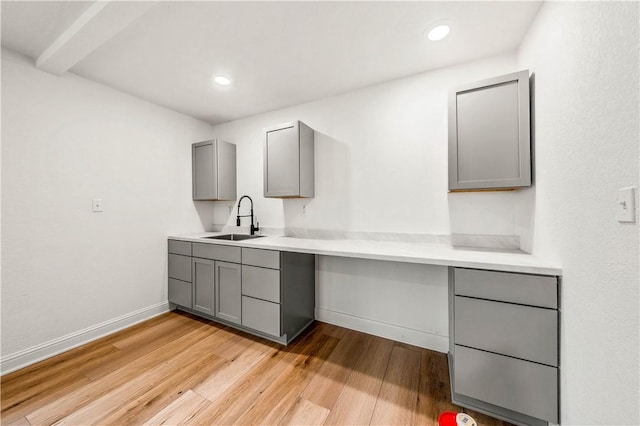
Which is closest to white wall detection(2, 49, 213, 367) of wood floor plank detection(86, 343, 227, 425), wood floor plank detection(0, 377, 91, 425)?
wood floor plank detection(0, 377, 91, 425)

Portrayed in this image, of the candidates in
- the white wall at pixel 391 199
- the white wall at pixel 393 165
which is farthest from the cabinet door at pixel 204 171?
the white wall at pixel 391 199

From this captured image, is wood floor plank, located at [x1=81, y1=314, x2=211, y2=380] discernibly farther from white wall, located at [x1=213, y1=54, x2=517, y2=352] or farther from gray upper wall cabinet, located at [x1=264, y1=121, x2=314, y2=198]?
gray upper wall cabinet, located at [x1=264, y1=121, x2=314, y2=198]

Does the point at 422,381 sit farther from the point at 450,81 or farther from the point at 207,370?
the point at 450,81

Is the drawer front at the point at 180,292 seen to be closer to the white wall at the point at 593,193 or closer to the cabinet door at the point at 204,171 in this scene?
the cabinet door at the point at 204,171

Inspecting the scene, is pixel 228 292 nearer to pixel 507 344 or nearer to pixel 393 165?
pixel 393 165

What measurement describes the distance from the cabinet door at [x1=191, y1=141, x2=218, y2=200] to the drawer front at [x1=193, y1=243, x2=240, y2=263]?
68cm

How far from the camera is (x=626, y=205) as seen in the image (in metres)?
0.75

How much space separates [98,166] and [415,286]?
3.05m

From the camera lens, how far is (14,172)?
174cm

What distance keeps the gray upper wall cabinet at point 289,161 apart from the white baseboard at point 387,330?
48.9 inches

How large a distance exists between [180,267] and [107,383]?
1.17m

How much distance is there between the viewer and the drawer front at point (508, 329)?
117 centimetres

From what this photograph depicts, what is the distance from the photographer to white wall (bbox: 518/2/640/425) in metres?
0.74

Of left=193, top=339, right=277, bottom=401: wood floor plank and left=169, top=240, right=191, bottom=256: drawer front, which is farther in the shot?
left=169, top=240, right=191, bottom=256: drawer front
